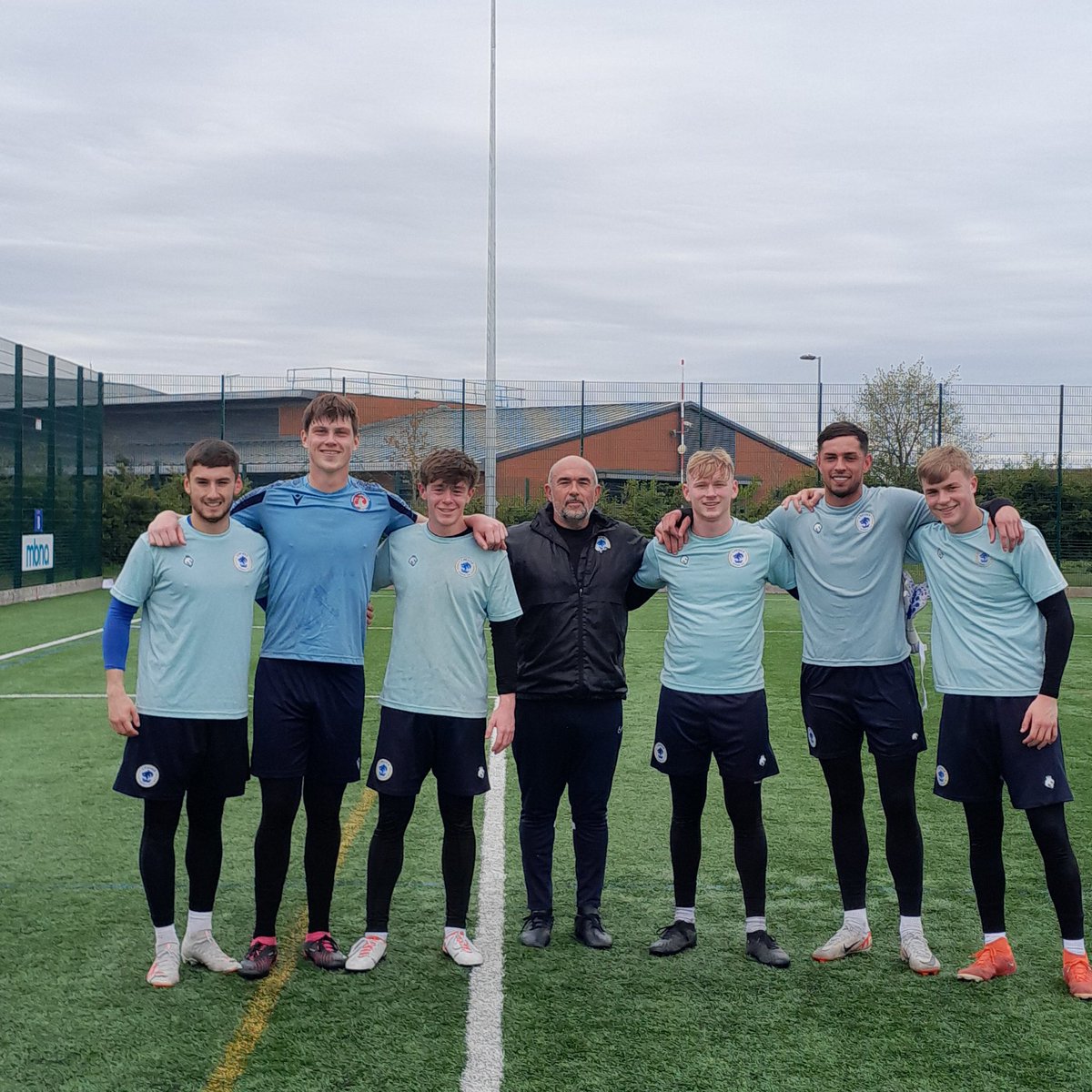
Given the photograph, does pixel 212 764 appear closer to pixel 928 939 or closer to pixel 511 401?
pixel 928 939

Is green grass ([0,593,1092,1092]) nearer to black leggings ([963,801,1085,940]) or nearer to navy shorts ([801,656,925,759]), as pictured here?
black leggings ([963,801,1085,940])

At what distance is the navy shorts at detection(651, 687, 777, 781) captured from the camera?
4.21 metres

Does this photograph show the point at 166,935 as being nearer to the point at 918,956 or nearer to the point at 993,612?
the point at 918,956

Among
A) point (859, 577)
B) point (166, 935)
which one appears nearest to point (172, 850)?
point (166, 935)

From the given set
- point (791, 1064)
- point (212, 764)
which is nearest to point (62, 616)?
point (212, 764)

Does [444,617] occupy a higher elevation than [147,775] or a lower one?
higher

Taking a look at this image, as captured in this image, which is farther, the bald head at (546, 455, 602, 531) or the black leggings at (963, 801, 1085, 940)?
the bald head at (546, 455, 602, 531)

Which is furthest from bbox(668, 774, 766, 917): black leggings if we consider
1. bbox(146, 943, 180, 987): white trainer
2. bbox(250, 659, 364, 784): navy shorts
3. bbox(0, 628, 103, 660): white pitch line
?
bbox(0, 628, 103, 660): white pitch line

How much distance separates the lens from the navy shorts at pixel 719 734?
421 centimetres

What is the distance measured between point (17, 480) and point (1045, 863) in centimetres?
1749

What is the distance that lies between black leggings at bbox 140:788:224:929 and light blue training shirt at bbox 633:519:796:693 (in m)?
1.63

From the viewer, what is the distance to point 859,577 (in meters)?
4.25

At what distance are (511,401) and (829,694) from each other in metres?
20.3

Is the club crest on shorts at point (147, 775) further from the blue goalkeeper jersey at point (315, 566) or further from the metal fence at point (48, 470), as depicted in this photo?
the metal fence at point (48, 470)
